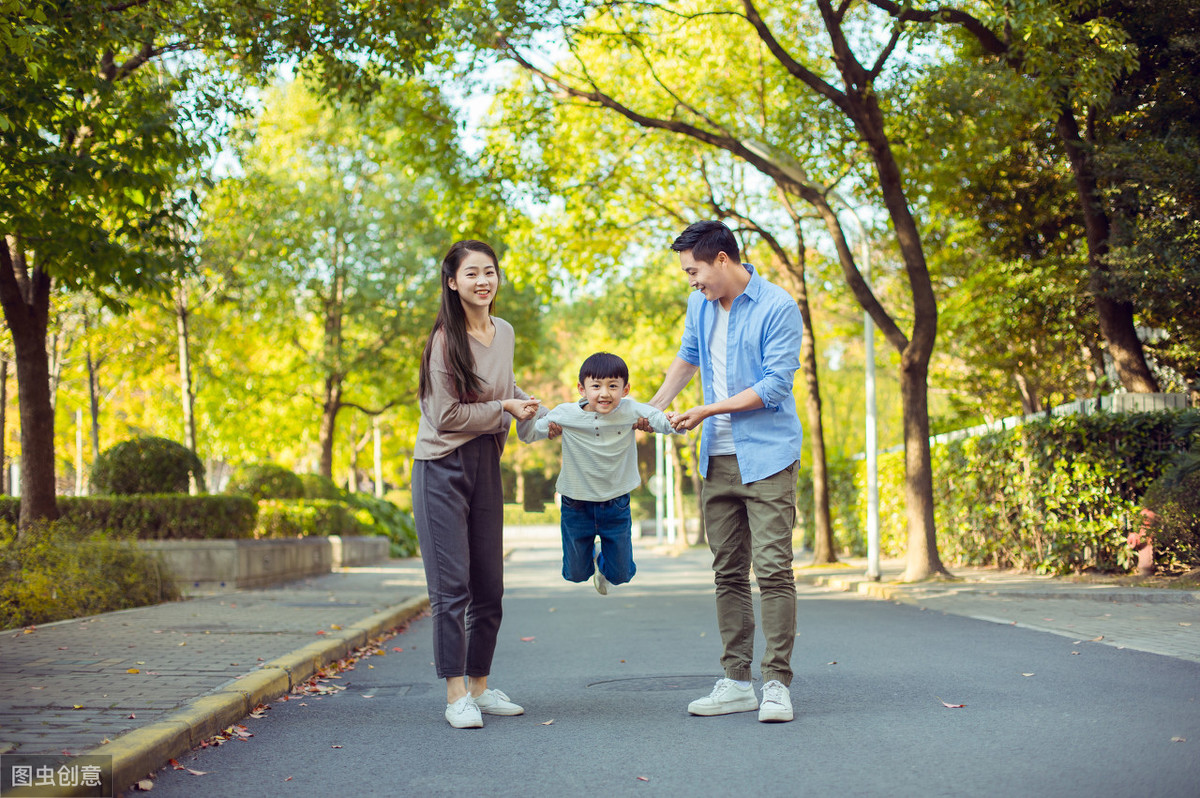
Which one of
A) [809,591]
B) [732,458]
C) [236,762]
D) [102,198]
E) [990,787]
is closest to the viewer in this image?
[990,787]

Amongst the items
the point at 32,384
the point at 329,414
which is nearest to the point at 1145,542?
the point at 32,384

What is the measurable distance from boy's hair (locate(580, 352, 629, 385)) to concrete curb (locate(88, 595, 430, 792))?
7.25ft

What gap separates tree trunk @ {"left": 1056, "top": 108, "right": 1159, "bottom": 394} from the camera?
15.4m

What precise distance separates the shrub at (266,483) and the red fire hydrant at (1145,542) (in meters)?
13.5

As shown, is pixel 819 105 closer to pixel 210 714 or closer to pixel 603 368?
pixel 603 368

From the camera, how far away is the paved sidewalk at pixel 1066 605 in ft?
26.4

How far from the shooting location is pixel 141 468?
49.3ft

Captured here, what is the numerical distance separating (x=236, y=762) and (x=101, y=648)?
3240 mm

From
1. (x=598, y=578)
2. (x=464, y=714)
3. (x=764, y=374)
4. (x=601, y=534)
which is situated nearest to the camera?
(x=464, y=714)

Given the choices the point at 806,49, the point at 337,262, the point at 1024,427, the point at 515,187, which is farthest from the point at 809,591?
the point at 337,262

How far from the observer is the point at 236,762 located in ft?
14.8

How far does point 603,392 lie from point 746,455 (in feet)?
2.41

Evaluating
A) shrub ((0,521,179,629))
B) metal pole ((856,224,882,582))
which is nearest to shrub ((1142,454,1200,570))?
Result: metal pole ((856,224,882,582))

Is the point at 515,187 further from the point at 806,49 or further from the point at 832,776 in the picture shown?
the point at 832,776
